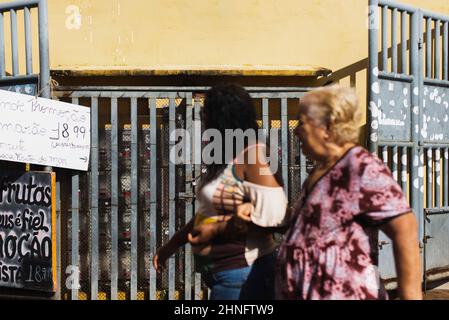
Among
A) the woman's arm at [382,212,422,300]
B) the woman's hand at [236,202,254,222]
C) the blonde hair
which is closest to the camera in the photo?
the woman's arm at [382,212,422,300]

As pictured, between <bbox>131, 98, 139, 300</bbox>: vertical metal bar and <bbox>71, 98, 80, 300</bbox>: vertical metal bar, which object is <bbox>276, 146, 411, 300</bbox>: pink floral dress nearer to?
<bbox>131, 98, 139, 300</bbox>: vertical metal bar

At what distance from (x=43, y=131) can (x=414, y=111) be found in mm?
3038

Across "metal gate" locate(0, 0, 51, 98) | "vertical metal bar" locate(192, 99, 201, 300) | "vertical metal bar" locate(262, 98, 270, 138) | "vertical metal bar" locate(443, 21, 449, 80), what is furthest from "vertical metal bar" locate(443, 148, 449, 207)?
"metal gate" locate(0, 0, 51, 98)

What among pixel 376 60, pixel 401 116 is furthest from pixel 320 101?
pixel 401 116

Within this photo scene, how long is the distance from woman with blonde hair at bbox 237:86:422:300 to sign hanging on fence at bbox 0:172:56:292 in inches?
123

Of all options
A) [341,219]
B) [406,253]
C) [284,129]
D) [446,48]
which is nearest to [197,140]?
[284,129]

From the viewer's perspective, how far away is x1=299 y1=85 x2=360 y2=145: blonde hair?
2.62 meters

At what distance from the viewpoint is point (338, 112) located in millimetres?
2619

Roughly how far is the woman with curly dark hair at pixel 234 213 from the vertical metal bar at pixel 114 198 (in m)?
2.65

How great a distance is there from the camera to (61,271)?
5.73m

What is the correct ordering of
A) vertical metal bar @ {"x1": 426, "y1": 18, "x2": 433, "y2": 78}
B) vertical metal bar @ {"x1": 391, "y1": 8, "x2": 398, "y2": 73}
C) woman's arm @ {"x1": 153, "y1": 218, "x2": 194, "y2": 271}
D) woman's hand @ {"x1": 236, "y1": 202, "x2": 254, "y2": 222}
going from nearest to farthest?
woman's hand @ {"x1": 236, "y1": 202, "x2": 254, "y2": 222}, woman's arm @ {"x1": 153, "y1": 218, "x2": 194, "y2": 271}, vertical metal bar @ {"x1": 391, "y1": 8, "x2": 398, "y2": 73}, vertical metal bar @ {"x1": 426, "y1": 18, "x2": 433, "y2": 78}

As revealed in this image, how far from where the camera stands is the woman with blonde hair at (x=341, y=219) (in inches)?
96.4

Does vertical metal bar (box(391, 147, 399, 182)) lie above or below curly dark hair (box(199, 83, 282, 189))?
below
